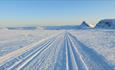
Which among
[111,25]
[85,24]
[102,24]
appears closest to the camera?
[111,25]

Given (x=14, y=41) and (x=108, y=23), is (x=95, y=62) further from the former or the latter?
(x=108, y=23)

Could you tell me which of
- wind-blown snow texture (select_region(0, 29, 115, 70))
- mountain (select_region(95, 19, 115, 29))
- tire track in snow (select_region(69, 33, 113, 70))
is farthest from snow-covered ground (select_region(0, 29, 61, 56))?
mountain (select_region(95, 19, 115, 29))

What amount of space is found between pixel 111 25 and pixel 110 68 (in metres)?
85.2

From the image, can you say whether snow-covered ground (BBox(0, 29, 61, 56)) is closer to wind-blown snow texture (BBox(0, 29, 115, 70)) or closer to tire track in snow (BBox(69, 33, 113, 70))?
wind-blown snow texture (BBox(0, 29, 115, 70))

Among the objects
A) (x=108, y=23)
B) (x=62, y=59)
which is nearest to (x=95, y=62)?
(x=62, y=59)

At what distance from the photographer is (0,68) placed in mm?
6480

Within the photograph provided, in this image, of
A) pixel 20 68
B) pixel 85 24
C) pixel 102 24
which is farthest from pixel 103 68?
pixel 85 24

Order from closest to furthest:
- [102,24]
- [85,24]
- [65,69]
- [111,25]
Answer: [65,69] < [111,25] < [102,24] < [85,24]

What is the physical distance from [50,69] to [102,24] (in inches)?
3631

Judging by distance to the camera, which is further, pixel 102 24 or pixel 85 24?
pixel 85 24

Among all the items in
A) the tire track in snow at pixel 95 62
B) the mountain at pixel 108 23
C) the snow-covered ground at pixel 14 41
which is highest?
the mountain at pixel 108 23

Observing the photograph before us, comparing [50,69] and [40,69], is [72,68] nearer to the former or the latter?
[50,69]

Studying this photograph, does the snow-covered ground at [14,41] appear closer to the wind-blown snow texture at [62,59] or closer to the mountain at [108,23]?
the wind-blown snow texture at [62,59]

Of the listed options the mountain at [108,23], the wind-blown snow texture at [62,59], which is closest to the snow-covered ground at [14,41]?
the wind-blown snow texture at [62,59]
